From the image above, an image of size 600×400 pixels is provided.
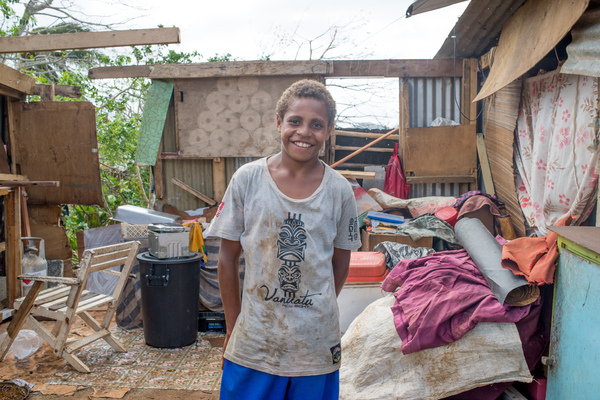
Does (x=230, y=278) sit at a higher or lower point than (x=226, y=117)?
lower

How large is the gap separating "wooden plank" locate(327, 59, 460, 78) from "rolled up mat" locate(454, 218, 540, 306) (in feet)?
11.1

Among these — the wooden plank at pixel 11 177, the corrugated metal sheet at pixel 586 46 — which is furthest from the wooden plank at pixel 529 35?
the wooden plank at pixel 11 177

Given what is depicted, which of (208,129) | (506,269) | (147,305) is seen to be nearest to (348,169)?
(208,129)

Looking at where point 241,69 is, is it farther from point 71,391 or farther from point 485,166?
point 71,391

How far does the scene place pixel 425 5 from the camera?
523 cm

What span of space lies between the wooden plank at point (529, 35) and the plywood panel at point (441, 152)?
157 cm

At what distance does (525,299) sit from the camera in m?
3.32

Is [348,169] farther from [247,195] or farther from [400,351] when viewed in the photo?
[247,195]

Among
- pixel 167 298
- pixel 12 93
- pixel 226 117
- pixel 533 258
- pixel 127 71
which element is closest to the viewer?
pixel 533 258

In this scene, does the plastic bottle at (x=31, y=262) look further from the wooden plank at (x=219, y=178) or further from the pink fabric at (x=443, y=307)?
the pink fabric at (x=443, y=307)

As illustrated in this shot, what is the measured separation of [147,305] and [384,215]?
3187 millimetres

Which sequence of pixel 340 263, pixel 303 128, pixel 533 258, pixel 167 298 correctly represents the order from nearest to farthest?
pixel 303 128 < pixel 340 263 < pixel 533 258 < pixel 167 298

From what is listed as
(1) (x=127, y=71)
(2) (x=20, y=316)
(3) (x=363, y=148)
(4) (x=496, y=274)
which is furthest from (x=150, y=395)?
(1) (x=127, y=71)

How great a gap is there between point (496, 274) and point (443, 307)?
0.48m
